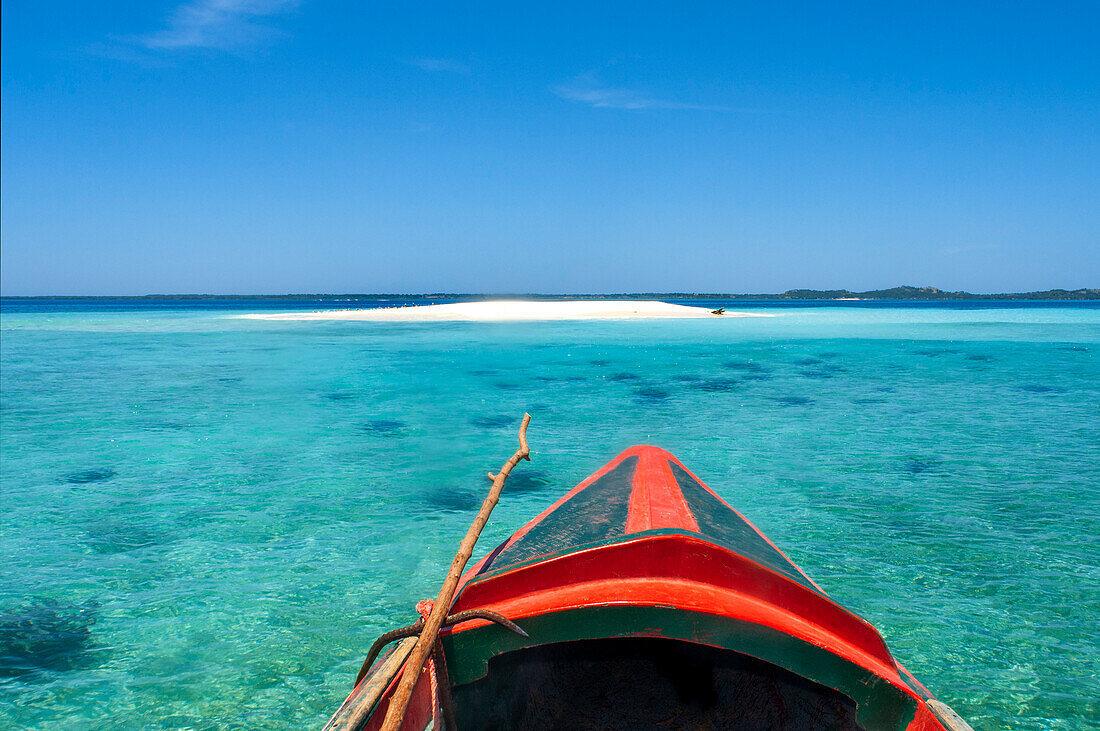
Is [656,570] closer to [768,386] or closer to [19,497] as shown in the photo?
[19,497]

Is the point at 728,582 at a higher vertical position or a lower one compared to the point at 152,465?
higher

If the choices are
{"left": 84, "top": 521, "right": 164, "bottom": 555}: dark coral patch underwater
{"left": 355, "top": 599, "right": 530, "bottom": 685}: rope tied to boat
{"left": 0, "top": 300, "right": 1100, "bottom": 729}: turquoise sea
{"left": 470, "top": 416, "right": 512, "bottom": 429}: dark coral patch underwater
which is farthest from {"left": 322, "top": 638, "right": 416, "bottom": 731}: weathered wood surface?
{"left": 470, "top": 416, "right": 512, "bottom": 429}: dark coral patch underwater

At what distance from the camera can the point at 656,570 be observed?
9.18ft

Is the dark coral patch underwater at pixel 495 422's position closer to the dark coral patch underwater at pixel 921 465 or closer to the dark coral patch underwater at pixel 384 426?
the dark coral patch underwater at pixel 384 426

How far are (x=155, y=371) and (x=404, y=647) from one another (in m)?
23.0

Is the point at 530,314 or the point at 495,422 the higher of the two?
the point at 530,314

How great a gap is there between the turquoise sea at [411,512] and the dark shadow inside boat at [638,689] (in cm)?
169

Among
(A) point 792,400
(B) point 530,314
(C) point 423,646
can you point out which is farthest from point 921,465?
(B) point 530,314

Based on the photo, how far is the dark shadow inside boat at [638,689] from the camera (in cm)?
332

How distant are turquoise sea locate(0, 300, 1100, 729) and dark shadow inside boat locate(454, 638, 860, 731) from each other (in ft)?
5.55

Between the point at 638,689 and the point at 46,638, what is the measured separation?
15.0ft

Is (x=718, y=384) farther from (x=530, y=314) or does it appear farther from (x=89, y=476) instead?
(x=530, y=314)

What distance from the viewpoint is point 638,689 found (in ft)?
12.6

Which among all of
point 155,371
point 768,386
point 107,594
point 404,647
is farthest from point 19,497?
point 768,386
